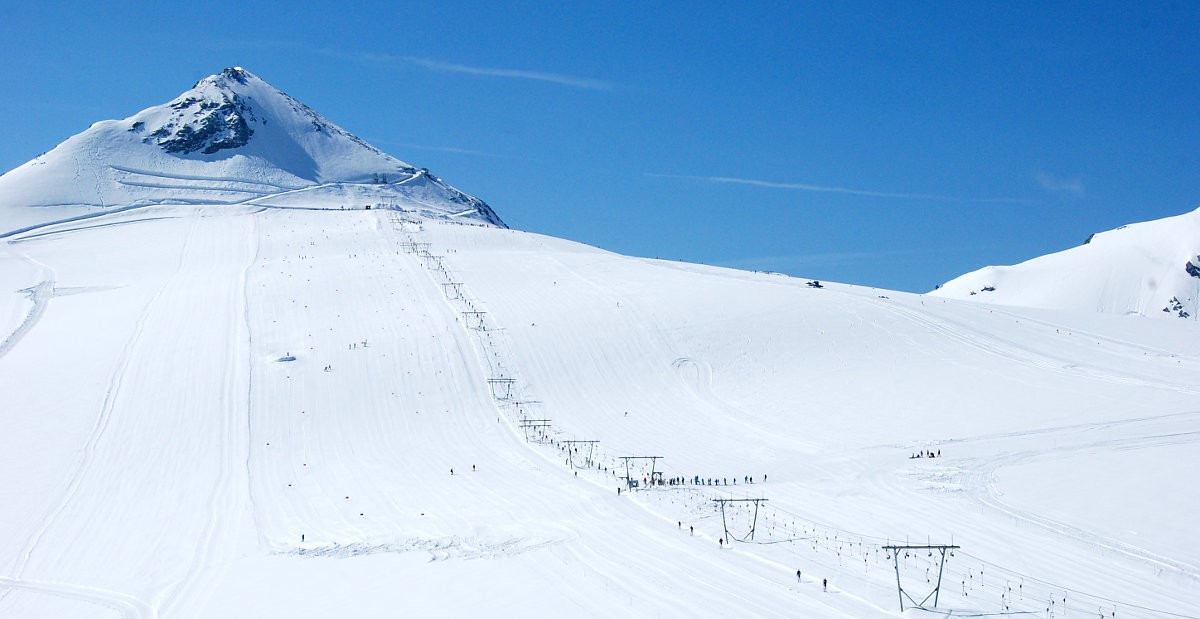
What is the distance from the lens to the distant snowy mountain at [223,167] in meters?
107

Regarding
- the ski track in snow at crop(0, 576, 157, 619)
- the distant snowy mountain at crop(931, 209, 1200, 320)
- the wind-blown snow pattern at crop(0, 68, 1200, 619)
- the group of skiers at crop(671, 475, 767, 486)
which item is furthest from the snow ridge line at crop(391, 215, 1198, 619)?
the distant snowy mountain at crop(931, 209, 1200, 320)

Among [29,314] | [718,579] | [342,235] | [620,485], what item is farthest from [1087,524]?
[342,235]

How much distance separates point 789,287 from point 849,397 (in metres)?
20.4

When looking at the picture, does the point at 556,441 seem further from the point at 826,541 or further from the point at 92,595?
the point at 92,595

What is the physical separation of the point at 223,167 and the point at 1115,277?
137m

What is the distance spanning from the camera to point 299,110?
146 metres

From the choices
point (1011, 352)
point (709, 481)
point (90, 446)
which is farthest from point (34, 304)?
point (1011, 352)

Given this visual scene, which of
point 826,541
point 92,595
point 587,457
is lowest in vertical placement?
point 92,595

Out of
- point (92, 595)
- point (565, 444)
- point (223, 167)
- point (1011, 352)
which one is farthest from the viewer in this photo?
point (223, 167)

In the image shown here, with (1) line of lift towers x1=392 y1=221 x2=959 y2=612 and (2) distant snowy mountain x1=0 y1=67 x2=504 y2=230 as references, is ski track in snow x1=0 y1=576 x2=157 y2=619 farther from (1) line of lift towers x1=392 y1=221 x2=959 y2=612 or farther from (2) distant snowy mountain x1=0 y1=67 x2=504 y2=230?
(2) distant snowy mountain x1=0 y1=67 x2=504 y2=230

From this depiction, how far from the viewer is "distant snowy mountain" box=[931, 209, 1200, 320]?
513 feet

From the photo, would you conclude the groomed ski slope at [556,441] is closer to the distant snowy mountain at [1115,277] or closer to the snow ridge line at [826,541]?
the snow ridge line at [826,541]

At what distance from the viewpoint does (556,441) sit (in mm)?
45531

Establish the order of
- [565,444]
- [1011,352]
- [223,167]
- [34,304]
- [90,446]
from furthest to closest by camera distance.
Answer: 1. [223,167]
2. [34,304]
3. [1011,352]
4. [565,444]
5. [90,446]
